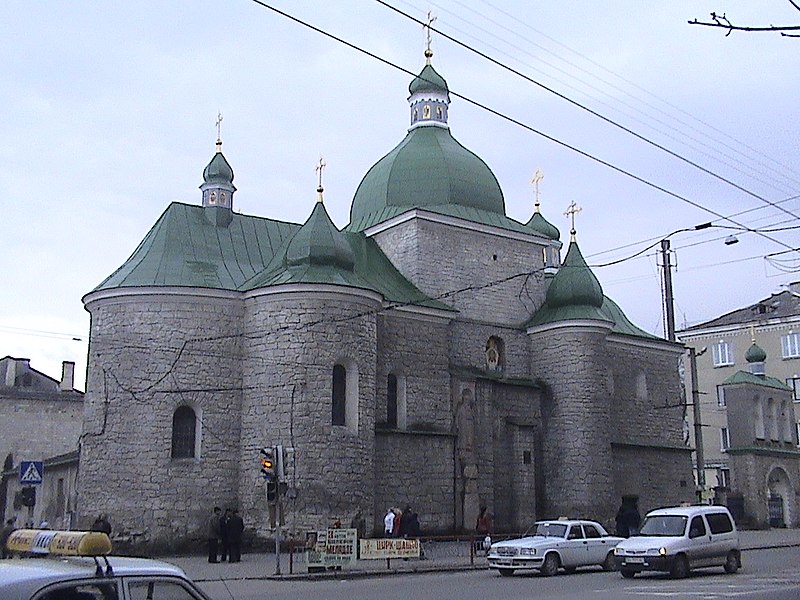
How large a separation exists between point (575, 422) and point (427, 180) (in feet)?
32.0

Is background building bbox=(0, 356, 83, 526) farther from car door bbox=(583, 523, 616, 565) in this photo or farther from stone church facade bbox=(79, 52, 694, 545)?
car door bbox=(583, 523, 616, 565)

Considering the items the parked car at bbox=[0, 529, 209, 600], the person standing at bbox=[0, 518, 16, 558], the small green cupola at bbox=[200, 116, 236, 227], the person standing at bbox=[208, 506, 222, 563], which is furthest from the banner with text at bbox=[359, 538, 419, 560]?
the parked car at bbox=[0, 529, 209, 600]

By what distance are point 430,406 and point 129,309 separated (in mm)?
9583

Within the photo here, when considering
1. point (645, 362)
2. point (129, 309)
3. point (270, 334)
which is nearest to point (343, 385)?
point (270, 334)

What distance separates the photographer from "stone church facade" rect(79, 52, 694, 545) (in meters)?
27.2

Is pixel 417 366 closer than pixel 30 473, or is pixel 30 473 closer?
pixel 30 473

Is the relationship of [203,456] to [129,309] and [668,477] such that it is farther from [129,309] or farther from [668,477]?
[668,477]

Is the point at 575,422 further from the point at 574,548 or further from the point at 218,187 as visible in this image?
the point at 218,187

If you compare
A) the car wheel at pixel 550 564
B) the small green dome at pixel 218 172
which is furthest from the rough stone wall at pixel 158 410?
the car wheel at pixel 550 564

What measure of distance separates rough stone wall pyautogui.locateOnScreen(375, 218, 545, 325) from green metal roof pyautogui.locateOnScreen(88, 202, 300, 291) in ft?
13.9

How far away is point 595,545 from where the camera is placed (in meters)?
21.3

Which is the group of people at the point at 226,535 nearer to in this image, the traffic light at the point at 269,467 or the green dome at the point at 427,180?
the traffic light at the point at 269,467

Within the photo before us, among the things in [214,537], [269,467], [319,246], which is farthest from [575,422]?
[269,467]

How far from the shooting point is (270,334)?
92.3 feet
